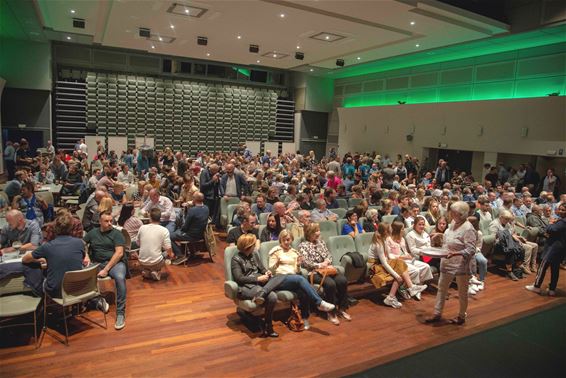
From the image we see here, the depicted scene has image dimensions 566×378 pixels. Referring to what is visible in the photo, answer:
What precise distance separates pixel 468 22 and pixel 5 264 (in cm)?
1222

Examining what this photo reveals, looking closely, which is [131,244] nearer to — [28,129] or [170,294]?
[170,294]

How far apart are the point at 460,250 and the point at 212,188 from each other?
17.8 feet

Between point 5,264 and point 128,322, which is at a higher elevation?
point 5,264

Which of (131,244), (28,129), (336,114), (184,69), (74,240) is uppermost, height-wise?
(184,69)

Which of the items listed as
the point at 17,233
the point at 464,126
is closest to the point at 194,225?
the point at 17,233

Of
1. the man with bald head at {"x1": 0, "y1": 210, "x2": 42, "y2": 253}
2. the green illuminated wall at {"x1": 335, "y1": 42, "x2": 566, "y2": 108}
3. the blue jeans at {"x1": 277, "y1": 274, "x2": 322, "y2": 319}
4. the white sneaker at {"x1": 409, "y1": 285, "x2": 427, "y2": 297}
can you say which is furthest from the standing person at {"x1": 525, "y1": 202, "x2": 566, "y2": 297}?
the green illuminated wall at {"x1": 335, "y1": 42, "x2": 566, "y2": 108}

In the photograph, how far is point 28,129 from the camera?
1655 cm

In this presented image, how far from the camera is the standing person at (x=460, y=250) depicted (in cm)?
471

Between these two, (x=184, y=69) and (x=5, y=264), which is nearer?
(x=5, y=264)

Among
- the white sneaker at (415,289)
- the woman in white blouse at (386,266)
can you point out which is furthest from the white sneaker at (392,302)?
the white sneaker at (415,289)

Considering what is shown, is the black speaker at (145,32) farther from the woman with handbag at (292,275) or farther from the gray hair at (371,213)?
the woman with handbag at (292,275)

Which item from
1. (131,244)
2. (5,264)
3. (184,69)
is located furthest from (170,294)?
(184,69)

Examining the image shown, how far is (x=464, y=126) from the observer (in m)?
14.8

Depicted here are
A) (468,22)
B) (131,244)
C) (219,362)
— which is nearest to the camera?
(219,362)
